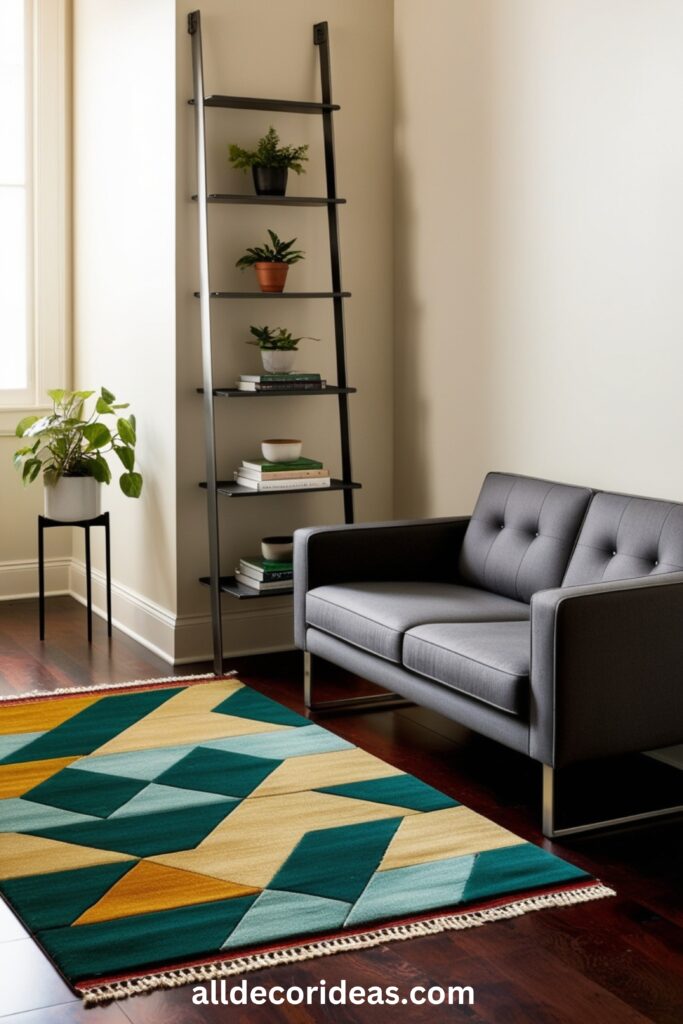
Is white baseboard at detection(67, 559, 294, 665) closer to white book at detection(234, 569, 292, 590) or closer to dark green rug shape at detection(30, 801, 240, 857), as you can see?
white book at detection(234, 569, 292, 590)

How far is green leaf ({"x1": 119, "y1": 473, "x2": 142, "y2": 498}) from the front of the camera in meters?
4.99

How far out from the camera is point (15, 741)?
12.5 ft

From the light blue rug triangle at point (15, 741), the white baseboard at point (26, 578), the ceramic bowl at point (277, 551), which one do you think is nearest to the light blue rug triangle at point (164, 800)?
the light blue rug triangle at point (15, 741)

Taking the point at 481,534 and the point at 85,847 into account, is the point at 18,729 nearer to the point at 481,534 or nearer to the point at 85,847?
the point at 85,847

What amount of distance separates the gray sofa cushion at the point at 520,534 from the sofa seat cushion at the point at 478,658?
12.2 inches

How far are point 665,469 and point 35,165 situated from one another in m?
3.43

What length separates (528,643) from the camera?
3340 millimetres

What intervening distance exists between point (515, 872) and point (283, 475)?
A: 2108 millimetres

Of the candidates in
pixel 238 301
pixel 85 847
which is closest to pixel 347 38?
pixel 238 301

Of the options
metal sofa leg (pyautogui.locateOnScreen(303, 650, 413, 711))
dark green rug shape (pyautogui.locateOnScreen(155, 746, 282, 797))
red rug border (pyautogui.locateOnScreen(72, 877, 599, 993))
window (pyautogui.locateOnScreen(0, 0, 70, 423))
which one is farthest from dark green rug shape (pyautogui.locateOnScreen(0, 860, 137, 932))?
window (pyautogui.locateOnScreen(0, 0, 70, 423))

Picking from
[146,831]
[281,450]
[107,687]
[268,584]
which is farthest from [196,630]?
[146,831]

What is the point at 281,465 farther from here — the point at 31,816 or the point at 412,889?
the point at 412,889

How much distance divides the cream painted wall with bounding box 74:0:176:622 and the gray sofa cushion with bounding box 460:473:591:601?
1225mm

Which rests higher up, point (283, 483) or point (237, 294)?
point (237, 294)
